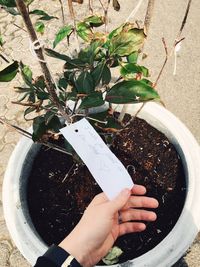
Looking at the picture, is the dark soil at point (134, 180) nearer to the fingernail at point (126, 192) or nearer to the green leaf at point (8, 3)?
→ the fingernail at point (126, 192)

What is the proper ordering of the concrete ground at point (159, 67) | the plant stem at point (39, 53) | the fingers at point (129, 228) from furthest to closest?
the concrete ground at point (159, 67), the fingers at point (129, 228), the plant stem at point (39, 53)

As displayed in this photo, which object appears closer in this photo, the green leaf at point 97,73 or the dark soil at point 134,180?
the green leaf at point 97,73

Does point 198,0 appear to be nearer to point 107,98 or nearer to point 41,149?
point 41,149

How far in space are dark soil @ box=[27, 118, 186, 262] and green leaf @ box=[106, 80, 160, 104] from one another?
496mm

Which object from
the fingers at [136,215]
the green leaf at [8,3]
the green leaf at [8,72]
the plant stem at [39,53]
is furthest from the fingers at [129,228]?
the green leaf at [8,3]

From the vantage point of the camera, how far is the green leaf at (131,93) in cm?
83

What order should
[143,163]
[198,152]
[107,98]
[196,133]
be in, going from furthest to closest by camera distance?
[196,133], [143,163], [198,152], [107,98]

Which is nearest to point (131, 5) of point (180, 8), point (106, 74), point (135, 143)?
point (180, 8)

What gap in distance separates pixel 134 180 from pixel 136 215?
0.63 ft

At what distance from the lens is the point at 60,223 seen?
129cm

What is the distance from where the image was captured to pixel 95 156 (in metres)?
0.91

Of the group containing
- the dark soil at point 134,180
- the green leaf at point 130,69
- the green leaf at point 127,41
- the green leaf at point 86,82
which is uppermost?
the green leaf at point 127,41

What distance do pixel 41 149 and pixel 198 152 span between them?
57 centimetres

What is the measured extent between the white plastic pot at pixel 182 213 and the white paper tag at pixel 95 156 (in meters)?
0.29
